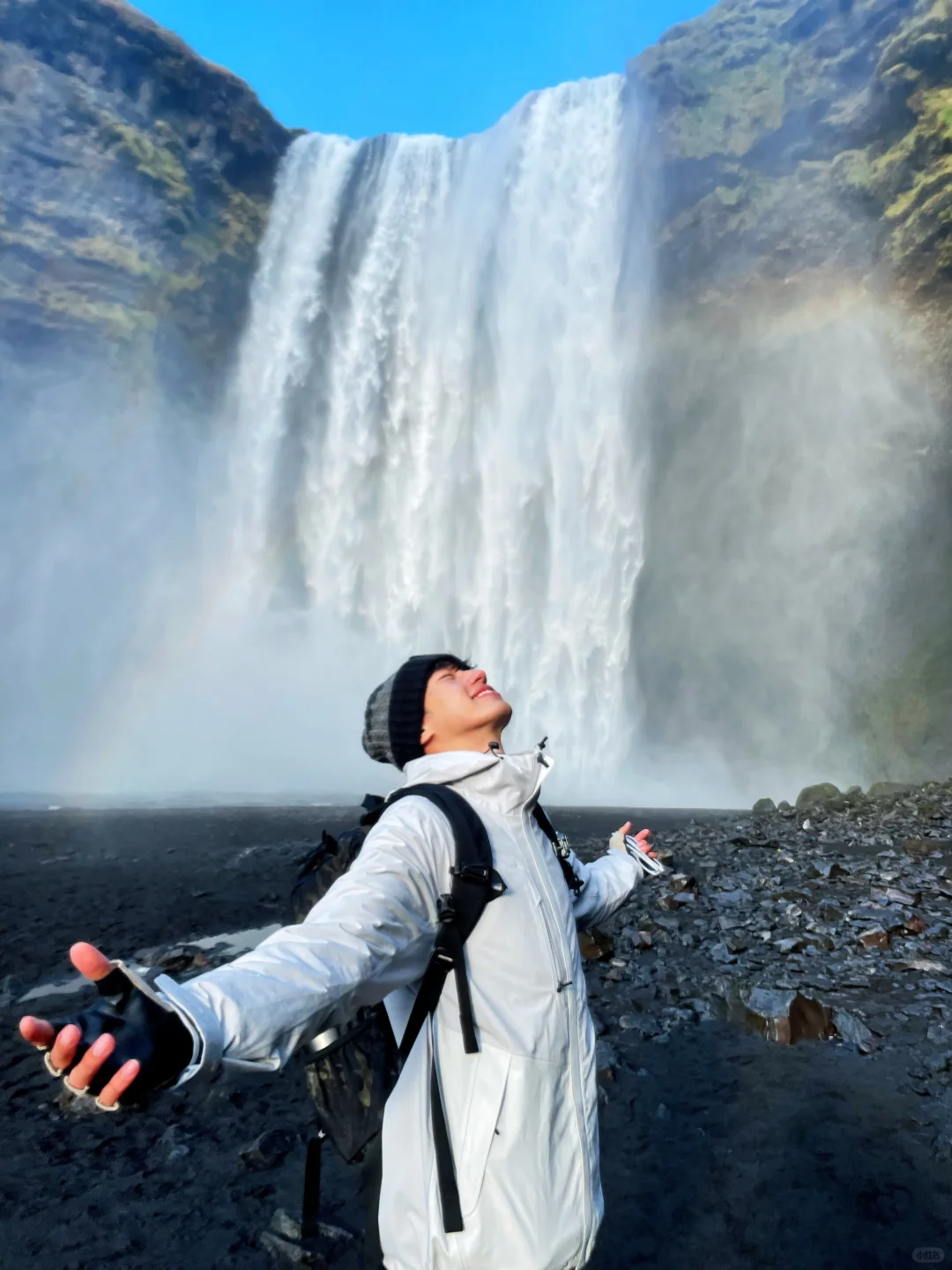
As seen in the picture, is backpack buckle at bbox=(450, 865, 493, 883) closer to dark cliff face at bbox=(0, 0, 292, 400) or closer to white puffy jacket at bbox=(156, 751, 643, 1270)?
white puffy jacket at bbox=(156, 751, 643, 1270)

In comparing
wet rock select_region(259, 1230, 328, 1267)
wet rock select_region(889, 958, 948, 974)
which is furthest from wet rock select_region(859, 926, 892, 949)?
wet rock select_region(259, 1230, 328, 1267)

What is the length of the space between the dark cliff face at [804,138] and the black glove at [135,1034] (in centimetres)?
2953

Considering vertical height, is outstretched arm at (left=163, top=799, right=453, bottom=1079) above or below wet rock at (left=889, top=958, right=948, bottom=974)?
above

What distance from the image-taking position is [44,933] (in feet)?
25.4

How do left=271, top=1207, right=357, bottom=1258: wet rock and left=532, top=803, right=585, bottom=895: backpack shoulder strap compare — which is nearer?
left=532, top=803, right=585, bottom=895: backpack shoulder strap

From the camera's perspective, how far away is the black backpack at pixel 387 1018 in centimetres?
162

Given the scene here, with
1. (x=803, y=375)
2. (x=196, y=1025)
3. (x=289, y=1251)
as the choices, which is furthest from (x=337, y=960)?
(x=803, y=375)

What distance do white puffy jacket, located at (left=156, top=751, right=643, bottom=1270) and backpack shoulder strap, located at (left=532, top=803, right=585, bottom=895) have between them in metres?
0.30

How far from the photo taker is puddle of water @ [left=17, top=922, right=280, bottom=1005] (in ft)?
20.5

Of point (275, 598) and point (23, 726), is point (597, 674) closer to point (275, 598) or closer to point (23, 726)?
point (275, 598)

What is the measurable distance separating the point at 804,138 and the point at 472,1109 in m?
34.0

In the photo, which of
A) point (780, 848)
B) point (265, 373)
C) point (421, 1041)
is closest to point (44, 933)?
point (421, 1041)

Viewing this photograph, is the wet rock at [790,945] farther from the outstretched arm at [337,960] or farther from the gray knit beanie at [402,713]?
the outstretched arm at [337,960]

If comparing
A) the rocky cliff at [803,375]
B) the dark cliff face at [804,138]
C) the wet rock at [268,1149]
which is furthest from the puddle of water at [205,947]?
the dark cliff face at [804,138]
